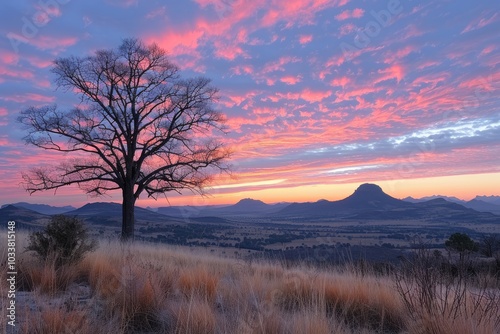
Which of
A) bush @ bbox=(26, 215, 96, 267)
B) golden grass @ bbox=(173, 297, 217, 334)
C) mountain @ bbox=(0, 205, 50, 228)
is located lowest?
golden grass @ bbox=(173, 297, 217, 334)

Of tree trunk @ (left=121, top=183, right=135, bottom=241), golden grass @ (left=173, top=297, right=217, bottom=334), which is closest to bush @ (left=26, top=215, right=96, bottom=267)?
golden grass @ (left=173, top=297, right=217, bottom=334)

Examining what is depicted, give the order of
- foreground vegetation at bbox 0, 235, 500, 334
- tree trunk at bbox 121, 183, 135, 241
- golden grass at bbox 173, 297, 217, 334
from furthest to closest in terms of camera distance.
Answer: tree trunk at bbox 121, 183, 135, 241 < golden grass at bbox 173, 297, 217, 334 < foreground vegetation at bbox 0, 235, 500, 334

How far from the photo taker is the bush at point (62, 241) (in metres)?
7.24

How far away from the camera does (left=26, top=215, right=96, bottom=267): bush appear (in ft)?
23.8

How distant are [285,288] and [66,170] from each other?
47.0ft

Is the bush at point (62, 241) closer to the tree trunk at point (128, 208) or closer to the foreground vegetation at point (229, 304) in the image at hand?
the foreground vegetation at point (229, 304)

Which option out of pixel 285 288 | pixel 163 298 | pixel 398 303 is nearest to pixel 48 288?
pixel 163 298

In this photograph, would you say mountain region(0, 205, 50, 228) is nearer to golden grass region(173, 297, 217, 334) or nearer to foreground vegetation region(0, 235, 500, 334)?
foreground vegetation region(0, 235, 500, 334)

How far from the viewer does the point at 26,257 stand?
25.3 feet

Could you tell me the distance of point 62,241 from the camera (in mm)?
7637

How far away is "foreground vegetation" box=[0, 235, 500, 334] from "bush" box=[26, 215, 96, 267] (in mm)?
235

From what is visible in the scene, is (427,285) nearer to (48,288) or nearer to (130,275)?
(130,275)

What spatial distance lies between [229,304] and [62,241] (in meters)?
3.85

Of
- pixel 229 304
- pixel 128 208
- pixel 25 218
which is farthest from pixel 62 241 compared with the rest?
pixel 25 218
